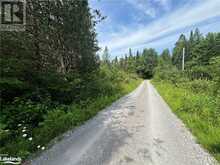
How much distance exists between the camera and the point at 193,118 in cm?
670

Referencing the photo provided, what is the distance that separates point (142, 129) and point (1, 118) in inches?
177

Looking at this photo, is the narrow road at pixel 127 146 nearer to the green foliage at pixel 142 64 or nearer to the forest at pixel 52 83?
the forest at pixel 52 83

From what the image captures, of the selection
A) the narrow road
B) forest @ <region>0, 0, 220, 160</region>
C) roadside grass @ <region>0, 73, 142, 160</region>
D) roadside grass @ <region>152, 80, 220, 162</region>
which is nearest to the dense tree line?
forest @ <region>0, 0, 220, 160</region>

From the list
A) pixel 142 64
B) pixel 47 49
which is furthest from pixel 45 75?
pixel 142 64

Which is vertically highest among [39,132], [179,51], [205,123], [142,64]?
[179,51]

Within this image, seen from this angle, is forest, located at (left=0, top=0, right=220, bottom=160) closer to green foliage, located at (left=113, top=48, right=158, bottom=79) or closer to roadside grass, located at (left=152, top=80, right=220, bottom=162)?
roadside grass, located at (left=152, top=80, right=220, bottom=162)

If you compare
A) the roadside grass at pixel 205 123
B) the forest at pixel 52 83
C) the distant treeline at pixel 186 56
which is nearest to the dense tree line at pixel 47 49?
the forest at pixel 52 83

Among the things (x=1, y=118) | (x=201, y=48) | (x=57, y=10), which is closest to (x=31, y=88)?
(x=1, y=118)

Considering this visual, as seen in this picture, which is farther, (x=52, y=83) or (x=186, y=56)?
(x=186, y=56)

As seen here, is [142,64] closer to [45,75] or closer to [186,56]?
[186,56]

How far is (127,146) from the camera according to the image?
442 centimetres

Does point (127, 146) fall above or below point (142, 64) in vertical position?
below

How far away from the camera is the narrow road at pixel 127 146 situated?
3686 millimetres

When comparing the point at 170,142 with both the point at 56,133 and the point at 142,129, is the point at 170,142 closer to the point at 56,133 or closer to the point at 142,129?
the point at 142,129
